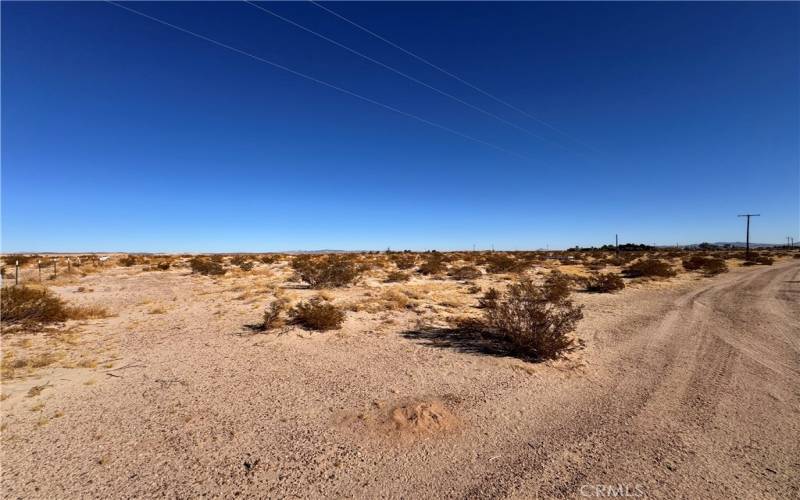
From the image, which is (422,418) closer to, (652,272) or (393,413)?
(393,413)

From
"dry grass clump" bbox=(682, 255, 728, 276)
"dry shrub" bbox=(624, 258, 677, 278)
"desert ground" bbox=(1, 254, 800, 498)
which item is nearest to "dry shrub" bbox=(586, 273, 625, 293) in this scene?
"desert ground" bbox=(1, 254, 800, 498)

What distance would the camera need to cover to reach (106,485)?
11.5 feet

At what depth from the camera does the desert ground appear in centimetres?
361

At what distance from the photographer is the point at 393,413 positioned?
5000mm

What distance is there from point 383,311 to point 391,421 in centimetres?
740

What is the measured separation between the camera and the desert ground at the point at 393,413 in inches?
142

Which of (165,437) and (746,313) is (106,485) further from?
(746,313)

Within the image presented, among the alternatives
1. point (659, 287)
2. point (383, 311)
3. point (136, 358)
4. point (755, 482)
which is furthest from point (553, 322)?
point (659, 287)

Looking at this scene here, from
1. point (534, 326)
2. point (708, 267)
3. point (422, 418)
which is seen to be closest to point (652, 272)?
point (708, 267)

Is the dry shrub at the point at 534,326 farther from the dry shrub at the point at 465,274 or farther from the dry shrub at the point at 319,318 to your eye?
the dry shrub at the point at 465,274
